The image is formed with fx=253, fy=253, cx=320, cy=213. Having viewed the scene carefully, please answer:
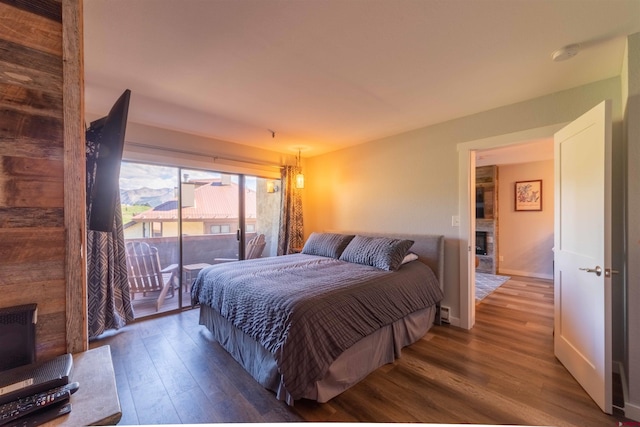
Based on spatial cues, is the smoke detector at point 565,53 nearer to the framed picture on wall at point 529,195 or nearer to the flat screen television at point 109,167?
the flat screen television at point 109,167

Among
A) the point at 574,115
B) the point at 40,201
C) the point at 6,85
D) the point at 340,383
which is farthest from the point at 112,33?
the point at 574,115

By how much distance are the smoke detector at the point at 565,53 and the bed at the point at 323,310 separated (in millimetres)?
1930

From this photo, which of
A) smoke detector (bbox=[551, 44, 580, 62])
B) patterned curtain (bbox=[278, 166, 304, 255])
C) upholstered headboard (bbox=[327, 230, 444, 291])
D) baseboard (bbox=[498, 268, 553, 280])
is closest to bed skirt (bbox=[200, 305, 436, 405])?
upholstered headboard (bbox=[327, 230, 444, 291])

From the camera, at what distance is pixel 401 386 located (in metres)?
1.94

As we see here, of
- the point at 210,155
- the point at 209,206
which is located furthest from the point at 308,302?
the point at 210,155

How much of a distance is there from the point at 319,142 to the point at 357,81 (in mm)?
1821

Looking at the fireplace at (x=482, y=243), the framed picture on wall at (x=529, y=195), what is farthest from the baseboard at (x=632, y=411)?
the framed picture on wall at (x=529, y=195)

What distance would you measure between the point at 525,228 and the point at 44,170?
691 centimetres

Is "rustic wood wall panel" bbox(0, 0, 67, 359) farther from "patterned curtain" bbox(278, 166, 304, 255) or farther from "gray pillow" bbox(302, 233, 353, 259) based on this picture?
"patterned curtain" bbox(278, 166, 304, 255)

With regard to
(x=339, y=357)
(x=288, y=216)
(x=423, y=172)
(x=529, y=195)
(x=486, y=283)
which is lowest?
(x=486, y=283)

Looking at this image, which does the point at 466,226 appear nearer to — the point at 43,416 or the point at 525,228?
the point at 43,416

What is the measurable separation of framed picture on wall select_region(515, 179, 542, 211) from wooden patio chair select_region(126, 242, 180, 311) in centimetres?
660

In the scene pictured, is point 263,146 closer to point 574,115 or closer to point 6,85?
point 6,85

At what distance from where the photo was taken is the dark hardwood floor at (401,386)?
5.42ft
